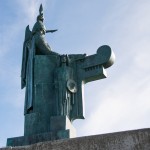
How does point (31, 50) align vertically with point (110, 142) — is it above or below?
above

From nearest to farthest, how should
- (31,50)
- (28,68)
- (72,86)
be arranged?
(72,86), (28,68), (31,50)

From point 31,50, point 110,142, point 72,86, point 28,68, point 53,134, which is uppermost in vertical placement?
point 31,50

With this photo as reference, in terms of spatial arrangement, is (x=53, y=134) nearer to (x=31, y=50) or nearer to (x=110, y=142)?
(x=31, y=50)

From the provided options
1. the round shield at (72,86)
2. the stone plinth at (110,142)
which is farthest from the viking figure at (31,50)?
the stone plinth at (110,142)

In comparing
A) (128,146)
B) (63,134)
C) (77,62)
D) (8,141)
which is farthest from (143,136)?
(77,62)

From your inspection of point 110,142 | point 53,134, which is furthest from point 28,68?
point 110,142

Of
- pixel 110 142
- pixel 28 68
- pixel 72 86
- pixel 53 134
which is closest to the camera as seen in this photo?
pixel 110 142

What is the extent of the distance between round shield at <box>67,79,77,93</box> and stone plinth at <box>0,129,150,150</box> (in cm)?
453

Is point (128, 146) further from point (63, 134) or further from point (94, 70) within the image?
point (94, 70)

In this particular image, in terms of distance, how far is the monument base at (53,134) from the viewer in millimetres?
8852

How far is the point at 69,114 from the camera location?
9.82 meters

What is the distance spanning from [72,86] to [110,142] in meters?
4.91

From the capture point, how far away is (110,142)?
5.21 meters

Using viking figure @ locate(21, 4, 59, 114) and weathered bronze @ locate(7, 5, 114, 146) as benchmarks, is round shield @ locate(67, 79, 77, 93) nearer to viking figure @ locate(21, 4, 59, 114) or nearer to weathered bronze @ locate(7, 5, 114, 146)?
weathered bronze @ locate(7, 5, 114, 146)
